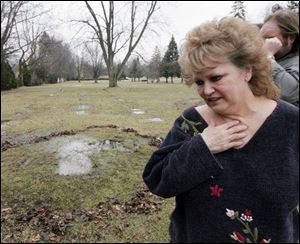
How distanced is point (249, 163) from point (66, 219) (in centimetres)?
374

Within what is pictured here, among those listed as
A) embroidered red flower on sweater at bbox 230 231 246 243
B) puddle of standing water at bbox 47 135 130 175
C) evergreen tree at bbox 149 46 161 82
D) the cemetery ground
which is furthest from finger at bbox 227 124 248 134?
evergreen tree at bbox 149 46 161 82

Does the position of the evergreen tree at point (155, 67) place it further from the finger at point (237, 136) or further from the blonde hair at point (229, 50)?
the finger at point (237, 136)

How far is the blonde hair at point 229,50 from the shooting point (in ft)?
4.29

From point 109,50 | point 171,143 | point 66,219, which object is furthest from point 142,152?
point 109,50

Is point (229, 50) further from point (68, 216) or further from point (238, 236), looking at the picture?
point (68, 216)

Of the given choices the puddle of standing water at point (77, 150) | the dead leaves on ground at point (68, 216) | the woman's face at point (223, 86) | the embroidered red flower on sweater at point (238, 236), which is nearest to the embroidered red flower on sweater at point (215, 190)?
the embroidered red flower on sweater at point (238, 236)

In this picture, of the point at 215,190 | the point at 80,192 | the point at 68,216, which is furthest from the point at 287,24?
the point at 80,192

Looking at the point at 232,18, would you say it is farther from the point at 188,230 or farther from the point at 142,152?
the point at 142,152

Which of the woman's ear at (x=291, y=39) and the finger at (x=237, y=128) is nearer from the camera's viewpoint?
the finger at (x=237, y=128)

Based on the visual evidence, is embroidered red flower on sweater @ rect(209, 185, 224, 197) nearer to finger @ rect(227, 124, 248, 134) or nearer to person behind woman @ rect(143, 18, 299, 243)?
person behind woman @ rect(143, 18, 299, 243)

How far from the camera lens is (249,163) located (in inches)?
50.9

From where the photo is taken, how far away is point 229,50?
4.27ft

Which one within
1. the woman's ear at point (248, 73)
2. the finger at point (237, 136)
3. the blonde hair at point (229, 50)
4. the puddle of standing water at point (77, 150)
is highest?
the blonde hair at point (229, 50)

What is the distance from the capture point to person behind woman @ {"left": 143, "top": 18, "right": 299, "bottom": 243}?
1.29 metres
